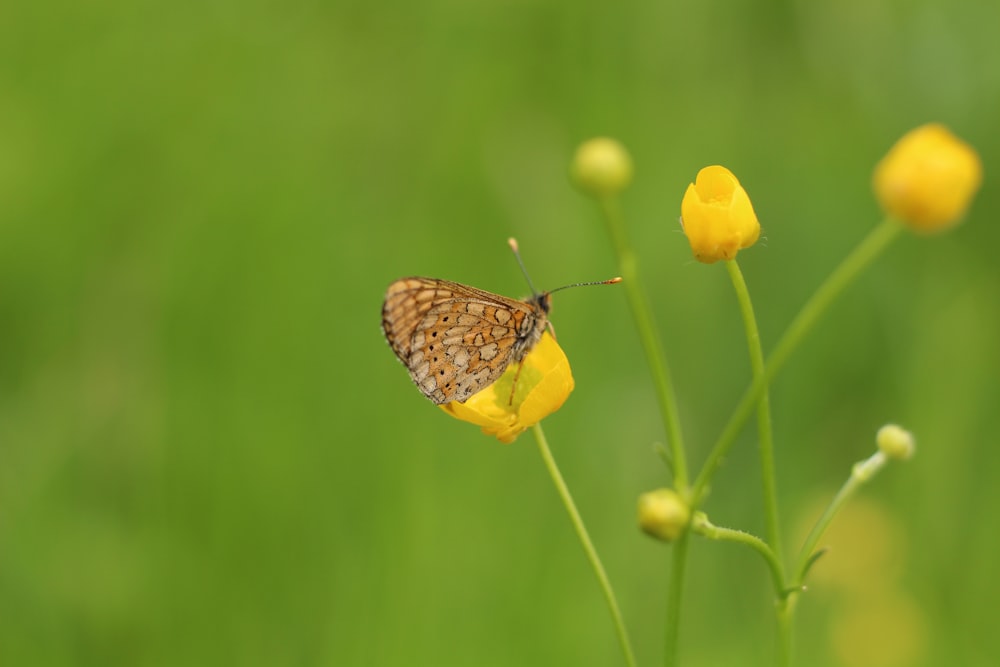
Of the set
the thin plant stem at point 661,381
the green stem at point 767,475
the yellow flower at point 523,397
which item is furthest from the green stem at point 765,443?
the yellow flower at point 523,397

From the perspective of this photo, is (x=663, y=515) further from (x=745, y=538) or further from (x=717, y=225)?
(x=717, y=225)

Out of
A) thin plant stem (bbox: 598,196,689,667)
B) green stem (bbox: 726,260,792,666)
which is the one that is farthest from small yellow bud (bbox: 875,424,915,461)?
thin plant stem (bbox: 598,196,689,667)

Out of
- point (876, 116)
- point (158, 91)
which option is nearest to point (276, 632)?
point (158, 91)

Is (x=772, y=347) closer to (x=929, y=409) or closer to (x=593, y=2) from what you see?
(x=929, y=409)

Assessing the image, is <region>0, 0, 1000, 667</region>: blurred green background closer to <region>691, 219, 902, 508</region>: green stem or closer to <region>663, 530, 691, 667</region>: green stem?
<region>663, 530, 691, 667</region>: green stem

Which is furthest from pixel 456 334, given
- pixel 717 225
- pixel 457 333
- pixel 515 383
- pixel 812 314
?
pixel 812 314
